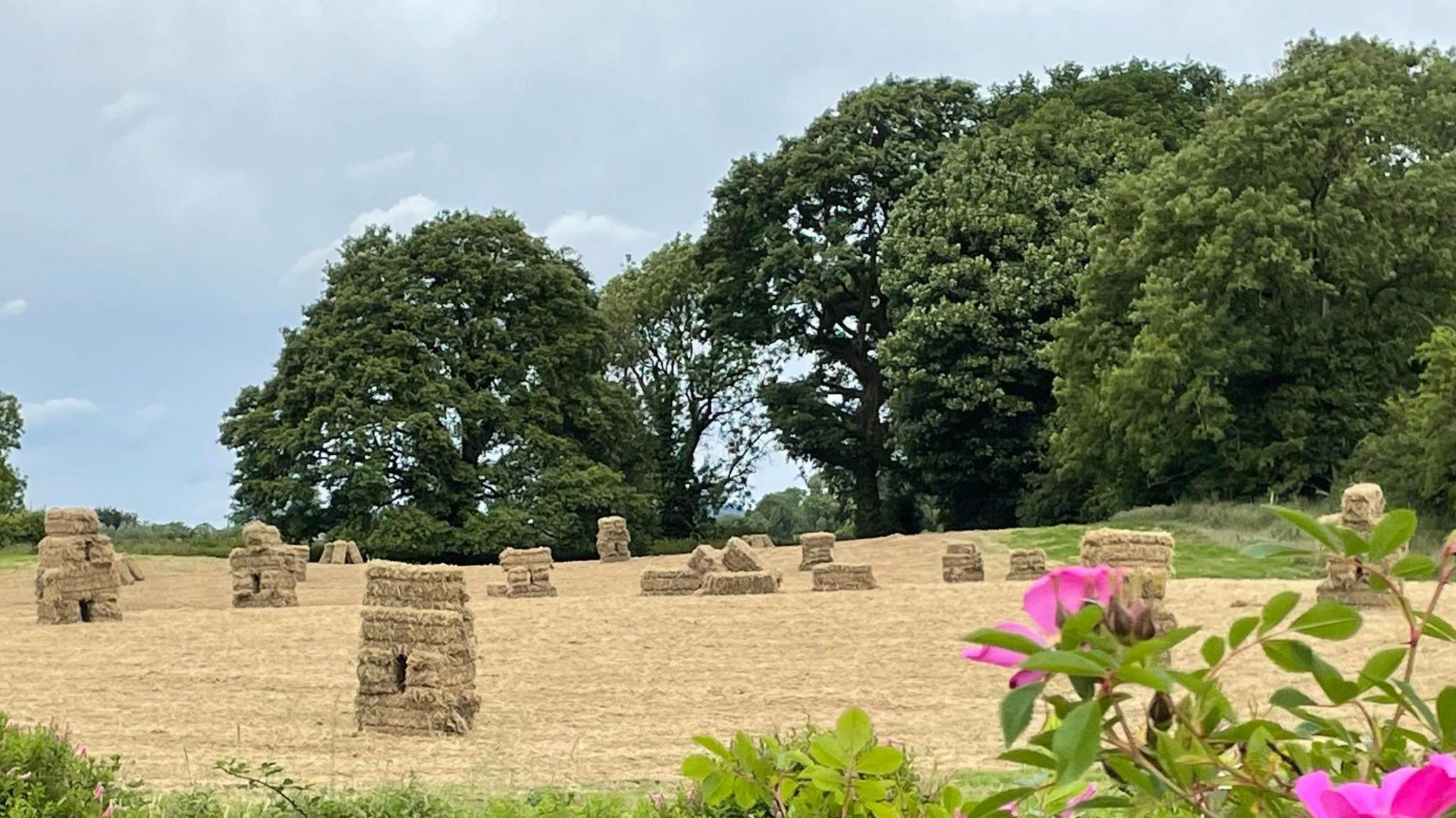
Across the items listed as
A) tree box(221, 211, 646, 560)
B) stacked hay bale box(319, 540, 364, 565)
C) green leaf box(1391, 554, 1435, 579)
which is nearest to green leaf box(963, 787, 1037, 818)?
green leaf box(1391, 554, 1435, 579)

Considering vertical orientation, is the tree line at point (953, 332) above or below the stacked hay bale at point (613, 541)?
above

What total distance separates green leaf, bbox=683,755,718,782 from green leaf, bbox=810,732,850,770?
180 mm

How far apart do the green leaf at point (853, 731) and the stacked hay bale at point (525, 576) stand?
20.3 metres

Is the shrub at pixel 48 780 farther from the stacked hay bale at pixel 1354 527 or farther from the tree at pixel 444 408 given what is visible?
the tree at pixel 444 408

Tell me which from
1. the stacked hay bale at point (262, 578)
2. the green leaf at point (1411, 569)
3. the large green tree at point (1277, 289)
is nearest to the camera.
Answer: the green leaf at point (1411, 569)

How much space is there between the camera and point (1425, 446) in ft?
78.4

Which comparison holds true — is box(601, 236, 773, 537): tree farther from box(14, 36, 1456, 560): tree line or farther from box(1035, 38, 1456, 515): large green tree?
box(1035, 38, 1456, 515): large green tree

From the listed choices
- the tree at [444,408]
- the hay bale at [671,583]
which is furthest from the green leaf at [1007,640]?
the tree at [444,408]

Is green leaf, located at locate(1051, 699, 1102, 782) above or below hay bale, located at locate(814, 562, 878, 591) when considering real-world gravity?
above

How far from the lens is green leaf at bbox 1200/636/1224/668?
1.15 meters

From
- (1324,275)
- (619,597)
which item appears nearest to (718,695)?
(619,597)

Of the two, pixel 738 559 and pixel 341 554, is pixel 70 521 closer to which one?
pixel 738 559

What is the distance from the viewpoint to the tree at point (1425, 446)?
2361 centimetres

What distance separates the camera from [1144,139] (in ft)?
117
